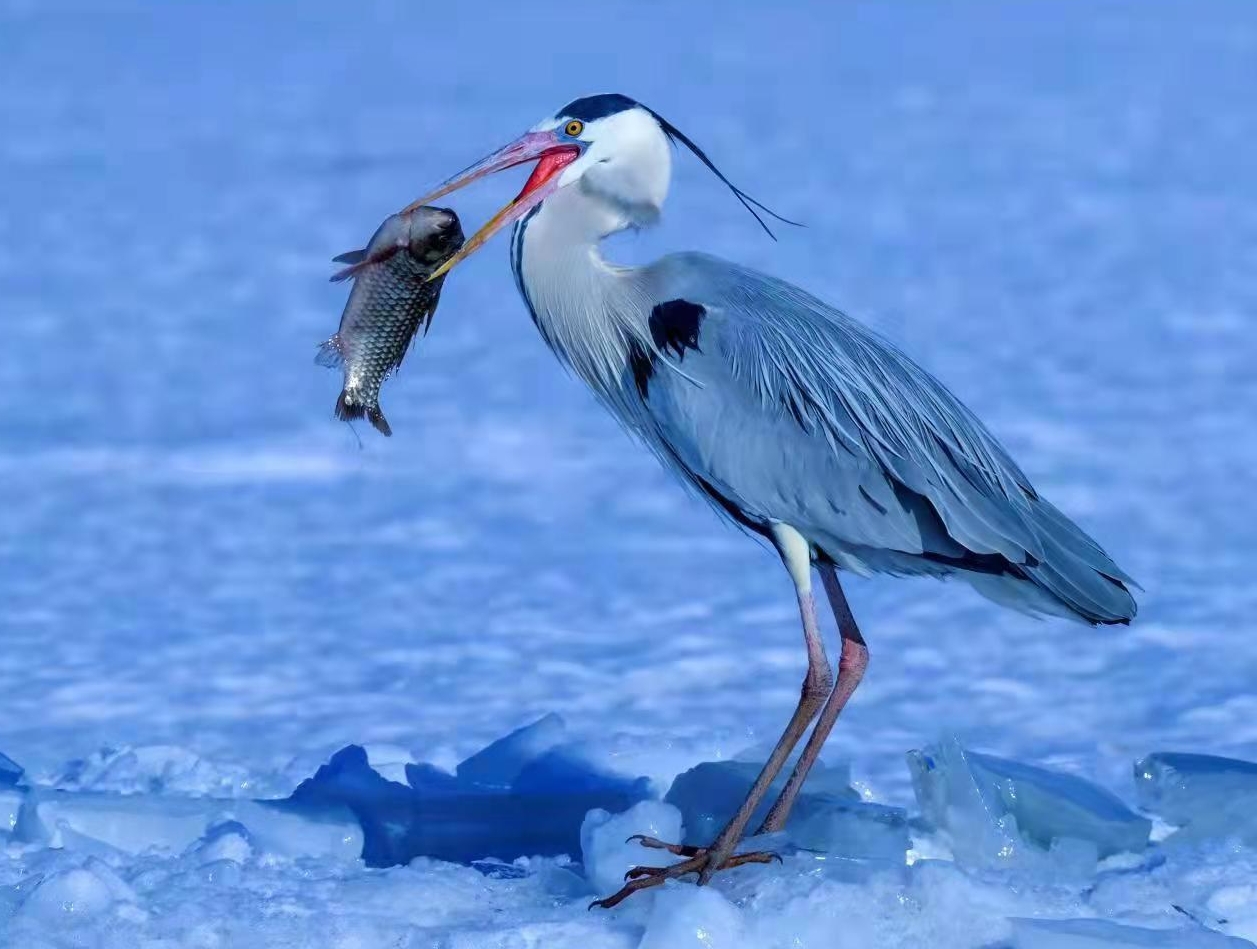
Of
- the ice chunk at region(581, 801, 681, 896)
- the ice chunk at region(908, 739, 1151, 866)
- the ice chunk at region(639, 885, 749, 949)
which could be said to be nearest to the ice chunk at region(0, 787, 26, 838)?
the ice chunk at region(581, 801, 681, 896)

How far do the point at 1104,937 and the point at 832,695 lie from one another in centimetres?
65

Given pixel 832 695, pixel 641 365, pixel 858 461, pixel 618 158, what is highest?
pixel 618 158

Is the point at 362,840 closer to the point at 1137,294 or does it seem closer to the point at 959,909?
the point at 959,909

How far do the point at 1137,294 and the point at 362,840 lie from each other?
168 inches

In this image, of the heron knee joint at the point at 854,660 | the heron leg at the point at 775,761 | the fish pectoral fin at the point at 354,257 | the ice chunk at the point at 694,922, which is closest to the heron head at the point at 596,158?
the fish pectoral fin at the point at 354,257

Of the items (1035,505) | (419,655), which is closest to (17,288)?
(419,655)

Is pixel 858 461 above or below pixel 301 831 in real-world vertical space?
above

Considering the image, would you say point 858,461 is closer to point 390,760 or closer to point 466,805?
point 466,805

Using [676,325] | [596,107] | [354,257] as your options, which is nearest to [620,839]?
[676,325]

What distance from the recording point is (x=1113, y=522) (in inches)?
201

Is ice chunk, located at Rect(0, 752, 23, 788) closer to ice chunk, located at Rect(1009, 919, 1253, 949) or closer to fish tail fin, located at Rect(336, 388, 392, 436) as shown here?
fish tail fin, located at Rect(336, 388, 392, 436)

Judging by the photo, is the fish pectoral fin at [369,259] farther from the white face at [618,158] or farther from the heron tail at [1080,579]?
the heron tail at [1080,579]

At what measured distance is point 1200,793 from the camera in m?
3.37

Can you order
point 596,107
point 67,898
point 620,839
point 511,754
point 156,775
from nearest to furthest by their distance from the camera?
1. point 67,898
2. point 620,839
3. point 596,107
4. point 511,754
5. point 156,775
